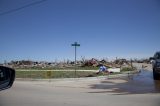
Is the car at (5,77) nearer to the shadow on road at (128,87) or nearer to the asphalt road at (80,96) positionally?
the asphalt road at (80,96)

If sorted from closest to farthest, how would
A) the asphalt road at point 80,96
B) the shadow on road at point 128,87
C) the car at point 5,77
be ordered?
the car at point 5,77 < the asphalt road at point 80,96 < the shadow on road at point 128,87

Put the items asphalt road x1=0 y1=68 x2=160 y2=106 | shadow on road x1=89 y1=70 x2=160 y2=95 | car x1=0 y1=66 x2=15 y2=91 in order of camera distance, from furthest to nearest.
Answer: shadow on road x1=89 y1=70 x2=160 y2=95 < asphalt road x1=0 y1=68 x2=160 y2=106 < car x1=0 y1=66 x2=15 y2=91

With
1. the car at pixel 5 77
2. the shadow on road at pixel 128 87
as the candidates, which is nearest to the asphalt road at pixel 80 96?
the shadow on road at pixel 128 87

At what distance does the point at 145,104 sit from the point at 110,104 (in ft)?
3.95

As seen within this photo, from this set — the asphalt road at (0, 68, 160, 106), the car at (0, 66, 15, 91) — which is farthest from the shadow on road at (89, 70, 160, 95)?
the car at (0, 66, 15, 91)

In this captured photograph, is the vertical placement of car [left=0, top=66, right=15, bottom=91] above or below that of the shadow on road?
above

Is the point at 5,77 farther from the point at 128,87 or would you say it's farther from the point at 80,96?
the point at 128,87

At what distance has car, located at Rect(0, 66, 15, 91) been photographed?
2650 mm

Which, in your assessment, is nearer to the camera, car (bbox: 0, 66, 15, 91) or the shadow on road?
car (bbox: 0, 66, 15, 91)

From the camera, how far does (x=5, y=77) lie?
275 centimetres

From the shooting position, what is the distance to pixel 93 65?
2212 inches

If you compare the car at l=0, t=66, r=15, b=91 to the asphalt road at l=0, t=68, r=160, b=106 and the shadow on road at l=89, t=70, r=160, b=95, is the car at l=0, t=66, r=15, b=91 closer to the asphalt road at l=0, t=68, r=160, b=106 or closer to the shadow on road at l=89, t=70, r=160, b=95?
the asphalt road at l=0, t=68, r=160, b=106

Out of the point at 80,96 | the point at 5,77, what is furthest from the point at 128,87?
the point at 5,77

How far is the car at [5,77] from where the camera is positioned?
8.70 ft
